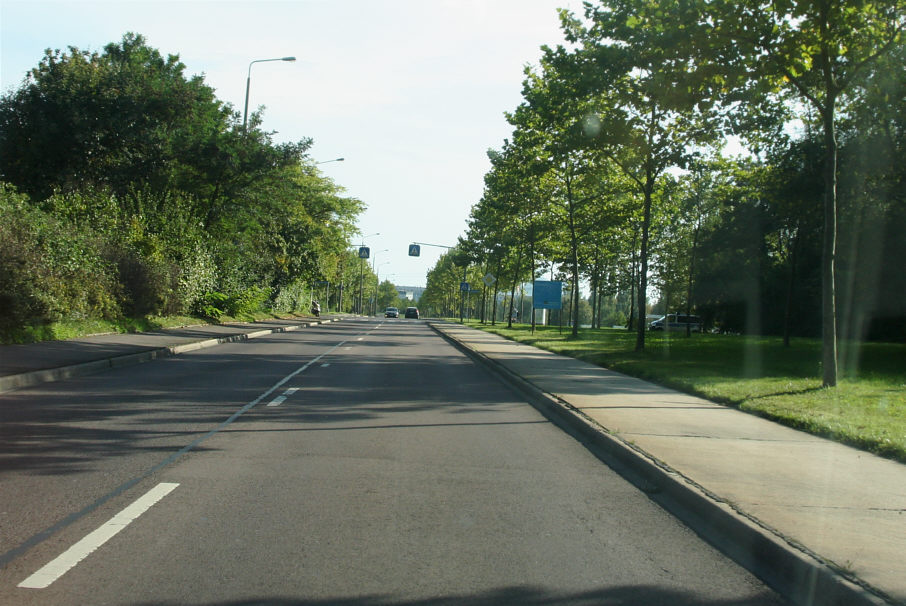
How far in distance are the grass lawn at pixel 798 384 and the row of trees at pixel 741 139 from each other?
125 centimetres

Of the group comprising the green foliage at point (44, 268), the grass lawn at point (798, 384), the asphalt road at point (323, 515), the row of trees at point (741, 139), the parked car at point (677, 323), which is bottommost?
the asphalt road at point (323, 515)

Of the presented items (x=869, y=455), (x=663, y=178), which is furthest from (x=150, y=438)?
(x=663, y=178)

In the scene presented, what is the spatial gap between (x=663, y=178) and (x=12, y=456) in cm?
2260

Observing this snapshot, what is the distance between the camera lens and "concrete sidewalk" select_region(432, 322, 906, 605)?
4527mm

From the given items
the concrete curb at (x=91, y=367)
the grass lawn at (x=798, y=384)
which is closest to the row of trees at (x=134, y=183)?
the concrete curb at (x=91, y=367)

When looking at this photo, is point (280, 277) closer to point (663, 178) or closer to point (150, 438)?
point (663, 178)

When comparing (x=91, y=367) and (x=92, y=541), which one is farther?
(x=91, y=367)

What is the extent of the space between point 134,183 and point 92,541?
28.5m

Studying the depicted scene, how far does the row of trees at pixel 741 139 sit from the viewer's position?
1409 centimetres

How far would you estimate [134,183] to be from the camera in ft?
102

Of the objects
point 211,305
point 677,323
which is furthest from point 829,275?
point 677,323

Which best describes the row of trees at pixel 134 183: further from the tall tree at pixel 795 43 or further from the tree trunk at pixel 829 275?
the tree trunk at pixel 829 275

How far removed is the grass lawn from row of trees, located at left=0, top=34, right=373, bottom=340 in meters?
13.9

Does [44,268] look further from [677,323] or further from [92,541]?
[677,323]
